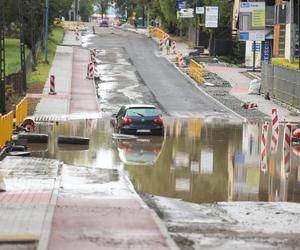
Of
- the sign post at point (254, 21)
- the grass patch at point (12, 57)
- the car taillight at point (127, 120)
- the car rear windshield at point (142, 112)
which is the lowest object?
the car taillight at point (127, 120)

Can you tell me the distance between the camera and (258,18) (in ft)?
180

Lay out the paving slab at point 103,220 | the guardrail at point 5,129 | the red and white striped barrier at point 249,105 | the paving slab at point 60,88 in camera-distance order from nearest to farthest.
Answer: the paving slab at point 103,220
the guardrail at point 5,129
the paving slab at point 60,88
the red and white striped barrier at point 249,105

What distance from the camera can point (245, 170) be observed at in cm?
1994

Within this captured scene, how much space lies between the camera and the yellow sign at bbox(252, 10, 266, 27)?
54713 mm

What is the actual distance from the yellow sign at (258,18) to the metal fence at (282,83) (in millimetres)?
8871

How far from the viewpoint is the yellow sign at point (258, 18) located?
5471cm

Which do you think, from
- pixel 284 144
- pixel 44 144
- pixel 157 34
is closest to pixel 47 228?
pixel 44 144

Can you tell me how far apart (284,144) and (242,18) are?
33.5 metres

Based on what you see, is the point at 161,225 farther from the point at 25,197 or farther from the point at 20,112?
the point at 20,112

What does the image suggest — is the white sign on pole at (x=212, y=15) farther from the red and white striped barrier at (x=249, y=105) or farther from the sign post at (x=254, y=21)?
the red and white striped barrier at (x=249, y=105)

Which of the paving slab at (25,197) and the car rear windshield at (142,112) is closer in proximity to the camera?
the paving slab at (25,197)

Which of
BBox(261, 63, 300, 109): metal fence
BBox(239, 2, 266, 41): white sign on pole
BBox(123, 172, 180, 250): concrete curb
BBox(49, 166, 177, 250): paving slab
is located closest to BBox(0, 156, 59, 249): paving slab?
BBox(49, 166, 177, 250): paving slab

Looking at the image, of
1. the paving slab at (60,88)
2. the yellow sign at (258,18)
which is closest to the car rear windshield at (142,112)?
the paving slab at (60,88)

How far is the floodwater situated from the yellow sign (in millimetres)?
23304
